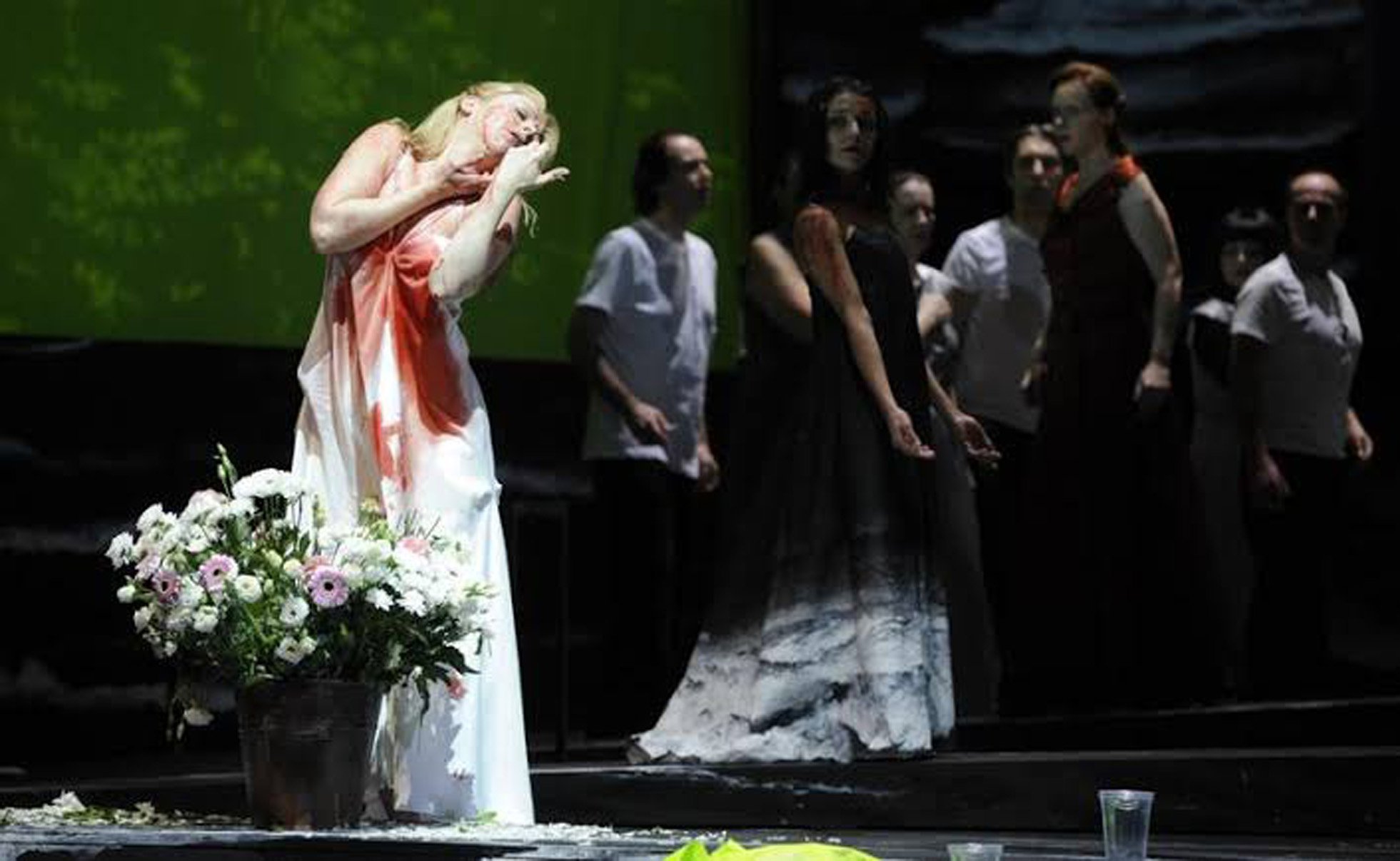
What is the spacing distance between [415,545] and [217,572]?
34 cm

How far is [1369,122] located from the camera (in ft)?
27.5

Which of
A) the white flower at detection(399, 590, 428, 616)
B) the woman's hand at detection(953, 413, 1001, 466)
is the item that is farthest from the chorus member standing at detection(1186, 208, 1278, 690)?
the white flower at detection(399, 590, 428, 616)

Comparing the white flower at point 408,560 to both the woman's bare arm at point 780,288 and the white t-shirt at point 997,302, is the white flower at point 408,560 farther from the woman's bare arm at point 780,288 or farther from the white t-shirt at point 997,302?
the white t-shirt at point 997,302

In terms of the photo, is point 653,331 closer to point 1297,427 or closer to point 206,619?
point 1297,427

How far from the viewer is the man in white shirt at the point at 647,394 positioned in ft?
24.8

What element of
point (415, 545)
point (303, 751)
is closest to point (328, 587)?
point (415, 545)

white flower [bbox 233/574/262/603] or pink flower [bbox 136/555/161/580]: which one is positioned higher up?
pink flower [bbox 136/555/161/580]

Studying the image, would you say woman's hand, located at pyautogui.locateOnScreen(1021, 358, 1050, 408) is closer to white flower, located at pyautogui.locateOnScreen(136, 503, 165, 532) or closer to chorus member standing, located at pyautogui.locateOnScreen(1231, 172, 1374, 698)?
chorus member standing, located at pyautogui.locateOnScreen(1231, 172, 1374, 698)

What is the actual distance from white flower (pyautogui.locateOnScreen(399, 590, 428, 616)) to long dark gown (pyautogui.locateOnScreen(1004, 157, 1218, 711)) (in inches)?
102

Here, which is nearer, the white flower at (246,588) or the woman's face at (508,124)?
the white flower at (246,588)

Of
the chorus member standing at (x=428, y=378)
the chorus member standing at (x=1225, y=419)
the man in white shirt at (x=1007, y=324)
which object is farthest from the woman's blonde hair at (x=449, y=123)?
the chorus member standing at (x=1225, y=419)

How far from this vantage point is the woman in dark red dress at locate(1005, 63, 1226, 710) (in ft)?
23.1

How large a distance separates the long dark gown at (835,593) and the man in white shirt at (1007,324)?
1.07 m

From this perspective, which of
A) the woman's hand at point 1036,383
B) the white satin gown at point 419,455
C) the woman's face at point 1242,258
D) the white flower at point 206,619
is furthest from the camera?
the woman's face at point 1242,258
